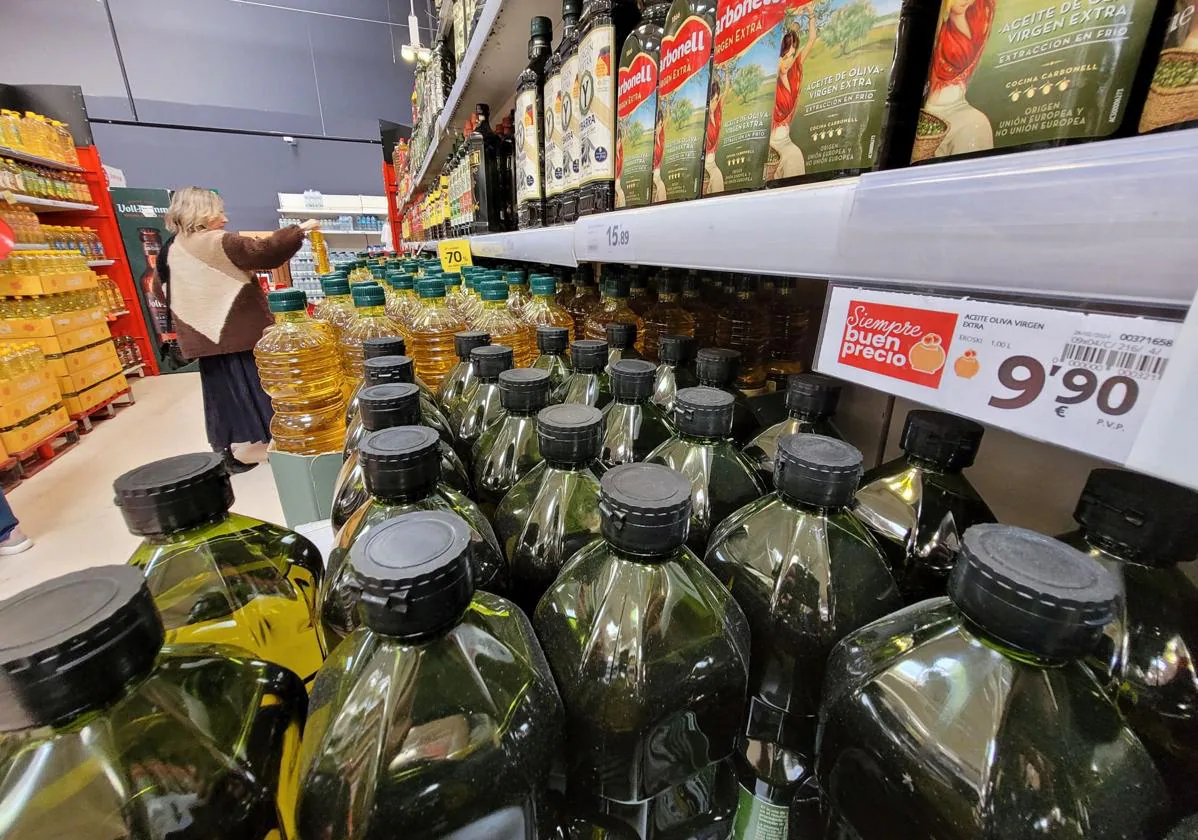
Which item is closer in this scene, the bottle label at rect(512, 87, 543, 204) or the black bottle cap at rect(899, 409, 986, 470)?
the black bottle cap at rect(899, 409, 986, 470)

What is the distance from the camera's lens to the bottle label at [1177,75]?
29cm

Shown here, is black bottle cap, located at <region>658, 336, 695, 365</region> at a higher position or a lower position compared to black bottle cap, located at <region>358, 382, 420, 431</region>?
higher

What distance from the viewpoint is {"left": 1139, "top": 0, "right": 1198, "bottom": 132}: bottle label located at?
29cm

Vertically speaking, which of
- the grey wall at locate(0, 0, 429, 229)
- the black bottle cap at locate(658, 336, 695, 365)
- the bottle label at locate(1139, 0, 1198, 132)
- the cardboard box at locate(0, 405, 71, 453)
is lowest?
the cardboard box at locate(0, 405, 71, 453)

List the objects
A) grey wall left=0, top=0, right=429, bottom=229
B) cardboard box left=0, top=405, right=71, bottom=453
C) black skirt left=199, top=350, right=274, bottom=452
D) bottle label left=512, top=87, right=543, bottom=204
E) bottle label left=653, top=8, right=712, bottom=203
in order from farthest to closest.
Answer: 1. grey wall left=0, top=0, right=429, bottom=229
2. black skirt left=199, top=350, right=274, bottom=452
3. cardboard box left=0, top=405, right=71, bottom=453
4. bottle label left=512, top=87, right=543, bottom=204
5. bottle label left=653, top=8, right=712, bottom=203

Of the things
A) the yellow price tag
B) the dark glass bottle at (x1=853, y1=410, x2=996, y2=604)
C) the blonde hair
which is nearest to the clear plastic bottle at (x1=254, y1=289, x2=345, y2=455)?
the yellow price tag

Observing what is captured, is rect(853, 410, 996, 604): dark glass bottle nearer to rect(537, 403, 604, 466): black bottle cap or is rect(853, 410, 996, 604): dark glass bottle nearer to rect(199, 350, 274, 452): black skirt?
rect(537, 403, 604, 466): black bottle cap

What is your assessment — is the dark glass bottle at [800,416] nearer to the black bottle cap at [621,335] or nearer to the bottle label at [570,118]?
the black bottle cap at [621,335]

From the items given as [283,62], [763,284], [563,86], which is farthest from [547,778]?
[283,62]

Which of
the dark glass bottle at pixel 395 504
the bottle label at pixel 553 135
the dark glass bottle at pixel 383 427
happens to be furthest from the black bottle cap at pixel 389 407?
the bottle label at pixel 553 135

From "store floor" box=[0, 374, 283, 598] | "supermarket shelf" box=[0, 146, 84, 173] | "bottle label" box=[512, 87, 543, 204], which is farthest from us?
"supermarket shelf" box=[0, 146, 84, 173]

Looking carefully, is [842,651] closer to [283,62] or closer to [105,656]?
[105,656]

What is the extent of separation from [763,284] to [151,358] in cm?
727

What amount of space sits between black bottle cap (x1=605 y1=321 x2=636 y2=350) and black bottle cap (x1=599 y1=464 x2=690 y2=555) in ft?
2.00
